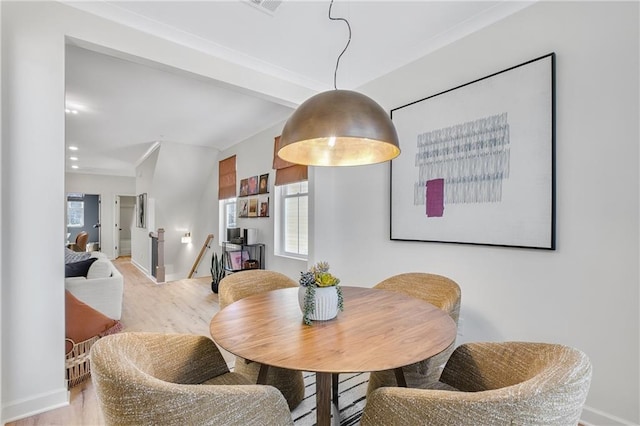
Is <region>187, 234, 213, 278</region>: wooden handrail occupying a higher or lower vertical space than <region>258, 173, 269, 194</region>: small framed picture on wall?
lower

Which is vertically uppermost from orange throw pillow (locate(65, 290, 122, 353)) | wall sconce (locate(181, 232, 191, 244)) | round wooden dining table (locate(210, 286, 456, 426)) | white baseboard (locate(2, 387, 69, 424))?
round wooden dining table (locate(210, 286, 456, 426))

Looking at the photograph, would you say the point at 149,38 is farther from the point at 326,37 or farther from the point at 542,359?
the point at 542,359

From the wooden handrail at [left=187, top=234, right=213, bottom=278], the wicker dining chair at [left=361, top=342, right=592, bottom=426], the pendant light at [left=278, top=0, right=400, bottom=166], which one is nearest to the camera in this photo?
the wicker dining chair at [left=361, top=342, right=592, bottom=426]

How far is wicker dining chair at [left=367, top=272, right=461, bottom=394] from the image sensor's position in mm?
1617

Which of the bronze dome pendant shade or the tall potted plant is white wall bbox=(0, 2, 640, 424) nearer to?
the bronze dome pendant shade

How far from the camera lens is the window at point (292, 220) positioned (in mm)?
4164

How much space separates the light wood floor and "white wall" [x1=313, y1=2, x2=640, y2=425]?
226cm

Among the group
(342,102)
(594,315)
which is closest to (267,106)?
(342,102)

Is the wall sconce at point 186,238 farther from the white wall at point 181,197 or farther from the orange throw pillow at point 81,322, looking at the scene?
the orange throw pillow at point 81,322

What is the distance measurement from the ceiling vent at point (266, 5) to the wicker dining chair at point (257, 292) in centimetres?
180

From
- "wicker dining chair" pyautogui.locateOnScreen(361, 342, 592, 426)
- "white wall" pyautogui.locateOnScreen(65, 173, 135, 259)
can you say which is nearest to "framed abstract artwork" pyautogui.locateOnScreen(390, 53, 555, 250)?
"wicker dining chair" pyautogui.locateOnScreen(361, 342, 592, 426)

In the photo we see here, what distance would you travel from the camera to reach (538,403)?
0.73 meters

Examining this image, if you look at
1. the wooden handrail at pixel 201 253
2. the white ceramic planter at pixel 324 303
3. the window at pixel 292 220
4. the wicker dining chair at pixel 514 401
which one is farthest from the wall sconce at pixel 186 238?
the wicker dining chair at pixel 514 401

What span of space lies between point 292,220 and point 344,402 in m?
2.72
